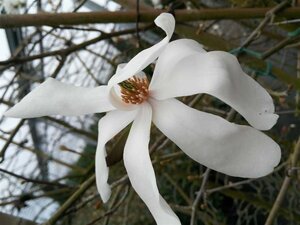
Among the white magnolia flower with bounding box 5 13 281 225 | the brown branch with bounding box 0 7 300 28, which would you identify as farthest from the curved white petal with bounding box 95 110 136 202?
the brown branch with bounding box 0 7 300 28

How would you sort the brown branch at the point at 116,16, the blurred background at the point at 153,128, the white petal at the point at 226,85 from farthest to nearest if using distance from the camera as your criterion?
the blurred background at the point at 153,128 < the brown branch at the point at 116,16 < the white petal at the point at 226,85

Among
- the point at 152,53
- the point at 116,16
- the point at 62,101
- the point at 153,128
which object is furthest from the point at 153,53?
the point at 153,128

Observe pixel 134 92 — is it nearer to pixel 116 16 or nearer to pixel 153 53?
pixel 153 53

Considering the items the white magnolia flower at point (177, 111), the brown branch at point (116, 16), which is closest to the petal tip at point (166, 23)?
the white magnolia flower at point (177, 111)

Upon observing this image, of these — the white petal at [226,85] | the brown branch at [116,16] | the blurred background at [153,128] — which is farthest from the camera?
the blurred background at [153,128]

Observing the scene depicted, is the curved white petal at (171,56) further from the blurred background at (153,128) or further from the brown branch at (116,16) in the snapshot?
the brown branch at (116,16)

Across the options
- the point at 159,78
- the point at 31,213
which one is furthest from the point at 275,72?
the point at 31,213
